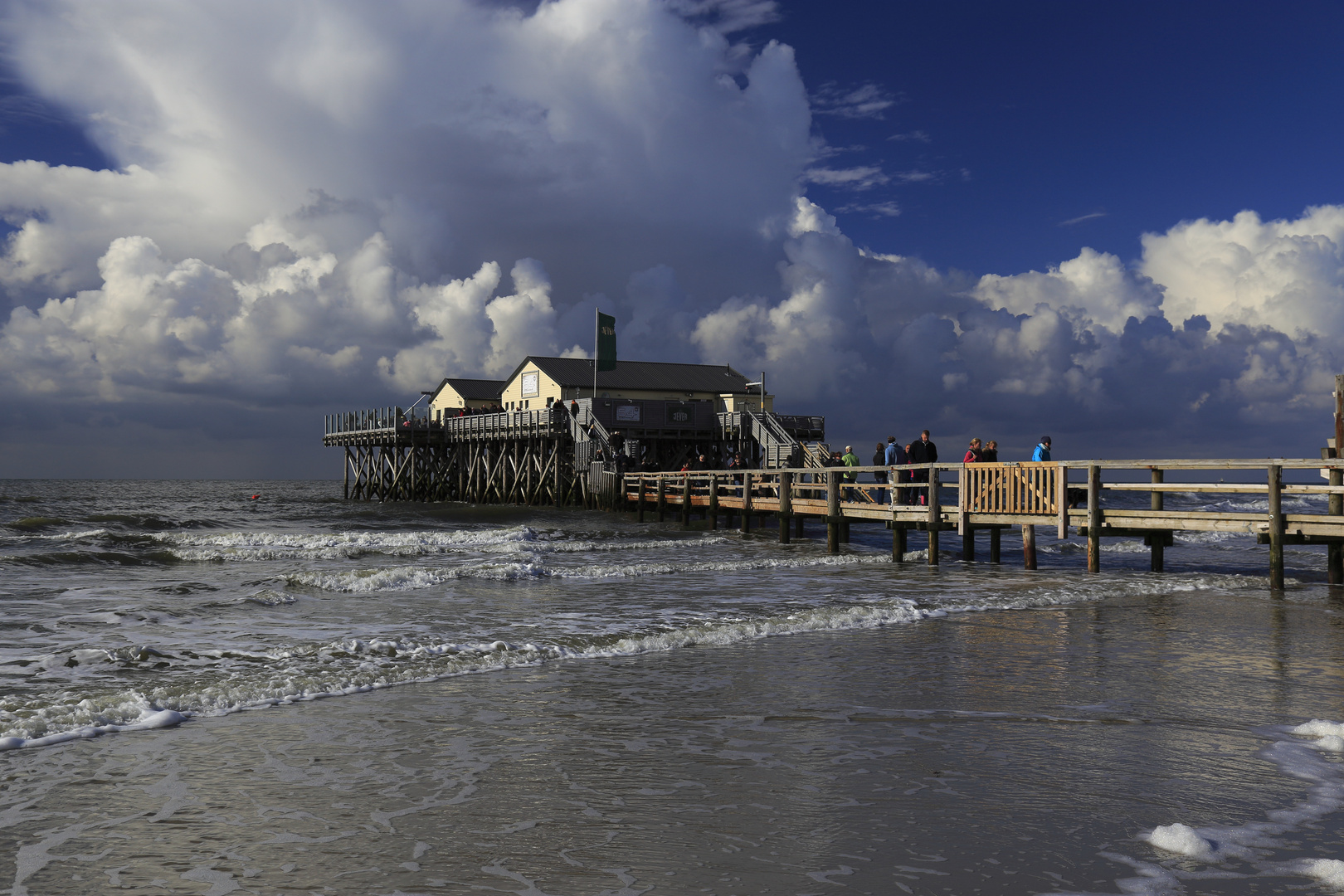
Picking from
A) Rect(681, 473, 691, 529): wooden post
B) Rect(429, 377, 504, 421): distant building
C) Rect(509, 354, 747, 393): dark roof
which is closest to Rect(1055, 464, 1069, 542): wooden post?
Rect(681, 473, 691, 529): wooden post

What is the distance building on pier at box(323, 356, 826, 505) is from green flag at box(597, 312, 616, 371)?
250cm

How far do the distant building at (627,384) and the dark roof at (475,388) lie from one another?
2.28 m

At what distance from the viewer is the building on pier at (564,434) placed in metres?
38.1

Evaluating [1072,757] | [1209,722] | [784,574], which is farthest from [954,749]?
[784,574]

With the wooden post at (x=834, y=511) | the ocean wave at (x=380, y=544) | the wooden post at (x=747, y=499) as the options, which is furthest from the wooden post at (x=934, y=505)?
the wooden post at (x=747, y=499)

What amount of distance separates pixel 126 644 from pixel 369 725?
14.8ft

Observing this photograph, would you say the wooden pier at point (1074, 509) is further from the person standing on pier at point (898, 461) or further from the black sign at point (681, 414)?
the black sign at point (681, 414)

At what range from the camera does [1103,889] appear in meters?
3.48

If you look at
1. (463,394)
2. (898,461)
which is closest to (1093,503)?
(898,461)

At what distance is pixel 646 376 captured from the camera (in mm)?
54312

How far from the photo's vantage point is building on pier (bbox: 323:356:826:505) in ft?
125

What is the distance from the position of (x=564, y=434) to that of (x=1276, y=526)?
30.0 meters

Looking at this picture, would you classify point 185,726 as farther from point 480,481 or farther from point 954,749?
point 480,481

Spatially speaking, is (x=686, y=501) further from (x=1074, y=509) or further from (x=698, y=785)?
(x=698, y=785)
